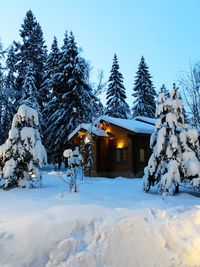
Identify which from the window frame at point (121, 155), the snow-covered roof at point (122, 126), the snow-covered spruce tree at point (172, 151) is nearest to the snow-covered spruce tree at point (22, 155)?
the snow-covered spruce tree at point (172, 151)

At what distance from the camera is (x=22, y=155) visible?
1198 cm

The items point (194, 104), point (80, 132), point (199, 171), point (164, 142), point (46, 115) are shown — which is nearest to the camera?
point (199, 171)

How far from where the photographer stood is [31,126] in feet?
41.5

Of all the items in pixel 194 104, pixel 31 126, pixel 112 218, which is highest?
pixel 194 104

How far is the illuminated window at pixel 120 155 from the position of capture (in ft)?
75.8

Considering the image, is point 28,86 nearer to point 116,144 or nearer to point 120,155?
point 116,144

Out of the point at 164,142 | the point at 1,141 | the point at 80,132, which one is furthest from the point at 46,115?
the point at 164,142

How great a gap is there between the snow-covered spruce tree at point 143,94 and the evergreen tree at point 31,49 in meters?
12.5

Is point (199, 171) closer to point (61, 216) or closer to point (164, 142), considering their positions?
point (164, 142)

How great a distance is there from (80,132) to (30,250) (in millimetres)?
19650

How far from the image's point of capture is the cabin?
72.6ft

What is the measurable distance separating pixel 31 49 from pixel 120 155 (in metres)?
22.6

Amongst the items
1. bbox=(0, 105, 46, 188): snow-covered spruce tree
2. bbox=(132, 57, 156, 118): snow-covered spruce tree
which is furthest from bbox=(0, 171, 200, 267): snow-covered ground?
bbox=(132, 57, 156, 118): snow-covered spruce tree

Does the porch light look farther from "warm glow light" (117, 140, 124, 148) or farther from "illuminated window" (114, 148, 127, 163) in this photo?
"illuminated window" (114, 148, 127, 163)
